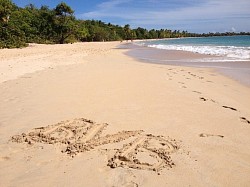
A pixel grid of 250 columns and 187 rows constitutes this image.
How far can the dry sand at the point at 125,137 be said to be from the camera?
9.49 feet

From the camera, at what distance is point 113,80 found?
846 cm

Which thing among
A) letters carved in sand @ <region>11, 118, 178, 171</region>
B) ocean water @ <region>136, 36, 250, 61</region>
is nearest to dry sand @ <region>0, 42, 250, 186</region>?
letters carved in sand @ <region>11, 118, 178, 171</region>

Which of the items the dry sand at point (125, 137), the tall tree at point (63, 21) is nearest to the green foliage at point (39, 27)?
the tall tree at point (63, 21)

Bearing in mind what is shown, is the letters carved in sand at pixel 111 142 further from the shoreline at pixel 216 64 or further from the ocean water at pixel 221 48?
the ocean water at pixel 221 48

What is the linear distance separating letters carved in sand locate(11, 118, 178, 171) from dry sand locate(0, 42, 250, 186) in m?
0.01

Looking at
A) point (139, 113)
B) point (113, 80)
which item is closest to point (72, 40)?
point (113, 80)

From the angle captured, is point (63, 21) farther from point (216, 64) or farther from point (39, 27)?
point (216, 64)

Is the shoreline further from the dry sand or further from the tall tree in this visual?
the tall tree

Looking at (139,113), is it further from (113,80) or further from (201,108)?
(113,80)

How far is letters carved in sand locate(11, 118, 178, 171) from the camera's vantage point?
317 centimetres

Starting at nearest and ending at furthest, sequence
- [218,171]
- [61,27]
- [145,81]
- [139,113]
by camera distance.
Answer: [218,171], [139,113], [145,81], [61,27]

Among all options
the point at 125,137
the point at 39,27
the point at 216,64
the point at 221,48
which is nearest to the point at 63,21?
the point at 39,27

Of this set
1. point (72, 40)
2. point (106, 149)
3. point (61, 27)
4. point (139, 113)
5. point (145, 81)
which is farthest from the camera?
point (72, 40)

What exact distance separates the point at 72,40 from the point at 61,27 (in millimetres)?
8602
